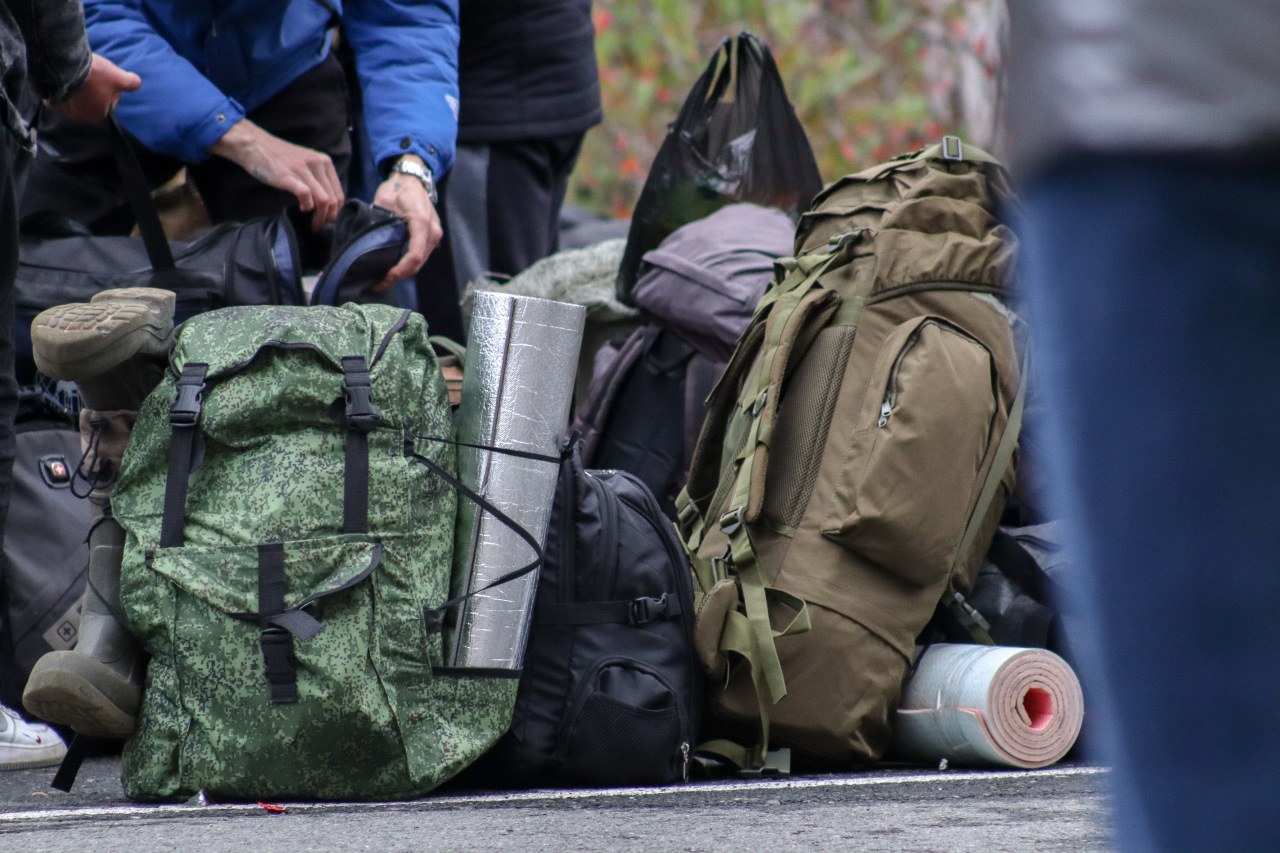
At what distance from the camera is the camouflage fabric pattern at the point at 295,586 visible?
1833 mm

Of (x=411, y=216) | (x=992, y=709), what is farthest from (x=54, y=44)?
(x=992, y=709)

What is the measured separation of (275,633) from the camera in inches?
71.6

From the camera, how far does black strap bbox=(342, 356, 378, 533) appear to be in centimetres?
188

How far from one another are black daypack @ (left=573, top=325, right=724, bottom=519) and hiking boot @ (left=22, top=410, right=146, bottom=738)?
1266mm

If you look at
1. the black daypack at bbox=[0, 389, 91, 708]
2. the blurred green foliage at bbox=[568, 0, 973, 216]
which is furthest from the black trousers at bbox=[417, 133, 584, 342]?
the blurred green foliage at bbox=[568, 0, 973, 216]

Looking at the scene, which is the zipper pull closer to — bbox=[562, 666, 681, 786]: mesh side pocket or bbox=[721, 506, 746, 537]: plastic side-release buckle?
bbox=[721, 506, 746, 537]: plastic side-release buckle

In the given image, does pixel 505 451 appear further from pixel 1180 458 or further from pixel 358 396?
pixel 1180 458

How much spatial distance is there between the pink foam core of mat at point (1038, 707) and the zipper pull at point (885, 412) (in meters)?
0.48

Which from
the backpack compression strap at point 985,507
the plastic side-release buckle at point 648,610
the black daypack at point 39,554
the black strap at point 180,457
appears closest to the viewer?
the black strap at point 180,457

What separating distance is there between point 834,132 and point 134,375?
711 centimetres

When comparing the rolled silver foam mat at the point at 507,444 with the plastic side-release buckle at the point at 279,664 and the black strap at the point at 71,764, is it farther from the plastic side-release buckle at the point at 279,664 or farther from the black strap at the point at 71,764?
the black strap at the point at 71,764

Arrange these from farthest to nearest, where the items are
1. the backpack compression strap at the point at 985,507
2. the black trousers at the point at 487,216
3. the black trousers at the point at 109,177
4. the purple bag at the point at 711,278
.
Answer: the black trousers at the point at 487,216 < the black trousers at the point at 109,177 < the purple bag at the point at 711,278 < the backpack compression strap at the point at 985,507

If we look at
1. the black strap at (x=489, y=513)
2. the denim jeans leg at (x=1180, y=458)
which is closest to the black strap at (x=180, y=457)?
the black strap at (x=489, y=513)

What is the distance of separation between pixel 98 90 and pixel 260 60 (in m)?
0.62
